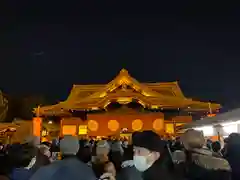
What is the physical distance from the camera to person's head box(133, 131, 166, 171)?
11.7ft

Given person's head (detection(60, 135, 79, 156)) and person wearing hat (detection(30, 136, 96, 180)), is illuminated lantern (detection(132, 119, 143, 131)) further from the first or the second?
person wearing hat (detection(30, 136, 96, 180))

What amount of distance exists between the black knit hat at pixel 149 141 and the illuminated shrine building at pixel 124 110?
1901cm

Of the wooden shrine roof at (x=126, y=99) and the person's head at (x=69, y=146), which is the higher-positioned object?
the wooden shrine roof at (x=126, y=99)

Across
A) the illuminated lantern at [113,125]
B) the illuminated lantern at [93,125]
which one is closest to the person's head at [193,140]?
the illuminated lantern at [113,125]

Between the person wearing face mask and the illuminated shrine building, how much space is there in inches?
748

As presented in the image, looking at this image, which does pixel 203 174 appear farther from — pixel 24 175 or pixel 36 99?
pixel 36 99

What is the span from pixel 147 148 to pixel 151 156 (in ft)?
0.32

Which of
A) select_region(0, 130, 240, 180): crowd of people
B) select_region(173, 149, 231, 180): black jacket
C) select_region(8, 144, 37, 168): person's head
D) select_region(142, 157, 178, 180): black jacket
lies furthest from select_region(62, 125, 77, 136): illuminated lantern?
select_region(142, 157, 178, 180): black jacket

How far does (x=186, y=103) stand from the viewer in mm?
23266

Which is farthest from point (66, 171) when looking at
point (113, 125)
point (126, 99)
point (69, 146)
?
point (113, 125)

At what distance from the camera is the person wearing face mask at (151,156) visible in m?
3.40

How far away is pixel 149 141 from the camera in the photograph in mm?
3635

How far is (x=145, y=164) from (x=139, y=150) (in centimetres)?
17

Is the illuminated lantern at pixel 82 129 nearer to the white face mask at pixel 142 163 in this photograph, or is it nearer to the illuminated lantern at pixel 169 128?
the illuminated lantern at pixel 169 128
